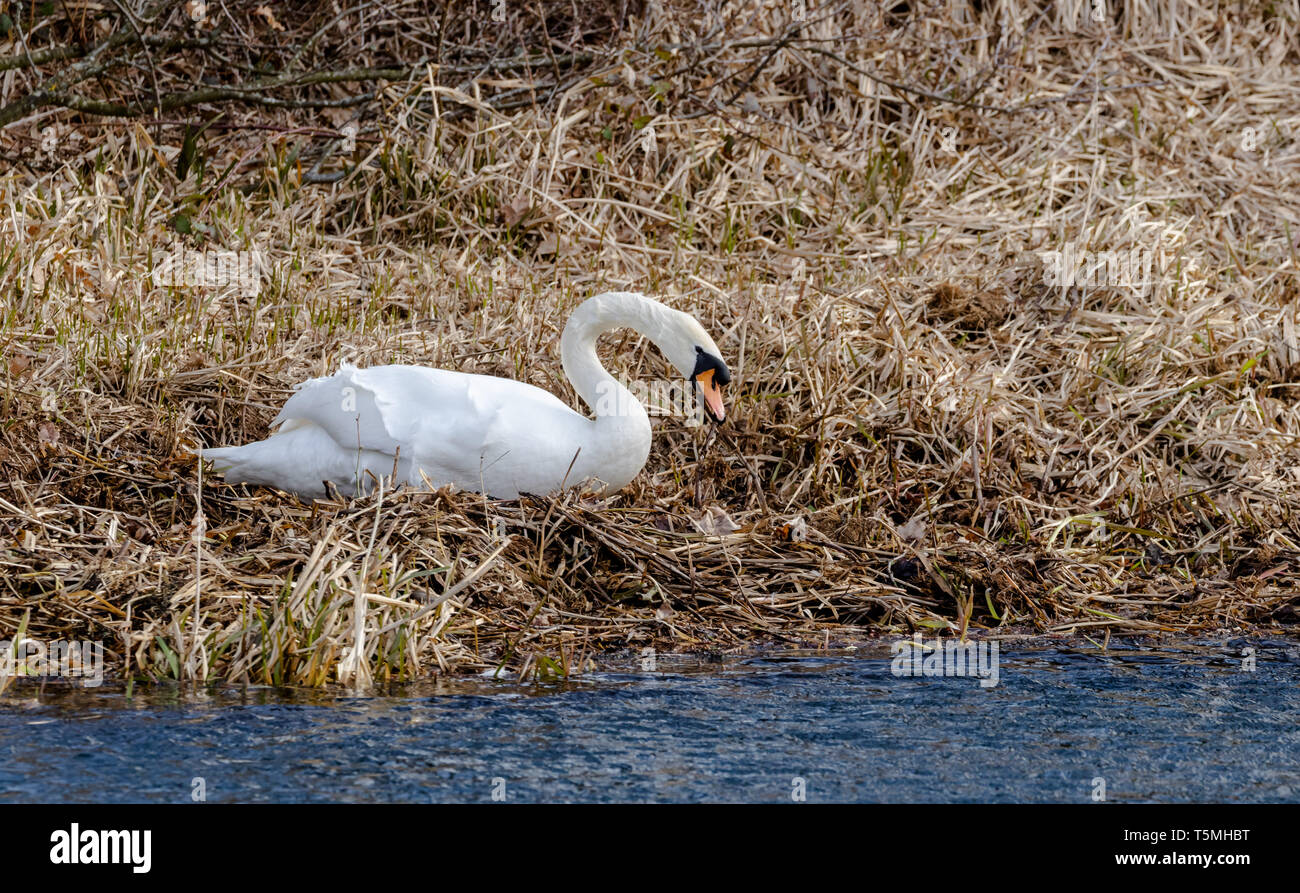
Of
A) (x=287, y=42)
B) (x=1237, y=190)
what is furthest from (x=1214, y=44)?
(x=287, y=42)

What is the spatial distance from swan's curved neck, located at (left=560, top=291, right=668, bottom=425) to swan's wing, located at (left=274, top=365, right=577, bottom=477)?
0.64ft

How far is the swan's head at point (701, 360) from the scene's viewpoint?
5.84 metres

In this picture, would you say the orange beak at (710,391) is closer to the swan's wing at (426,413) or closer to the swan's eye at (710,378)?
the swan's eye at (710,378)

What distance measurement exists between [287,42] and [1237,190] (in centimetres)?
586

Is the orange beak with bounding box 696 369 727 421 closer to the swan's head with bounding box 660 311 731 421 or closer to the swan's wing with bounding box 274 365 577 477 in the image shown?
the swan's head with bounding box 660 311 731 421

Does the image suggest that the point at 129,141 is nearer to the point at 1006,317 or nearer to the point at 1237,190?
the point at 1006,317

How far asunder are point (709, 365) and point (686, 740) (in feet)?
6.36

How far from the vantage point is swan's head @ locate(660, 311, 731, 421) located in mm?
5840
